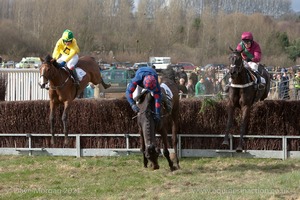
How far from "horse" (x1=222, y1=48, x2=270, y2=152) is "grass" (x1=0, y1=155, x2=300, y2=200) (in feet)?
3.10

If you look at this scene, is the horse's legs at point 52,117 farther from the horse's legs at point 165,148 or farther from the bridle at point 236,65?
the bridle at point 236,65

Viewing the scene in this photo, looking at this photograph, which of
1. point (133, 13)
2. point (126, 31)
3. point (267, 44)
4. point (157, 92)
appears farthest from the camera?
point (133, 13)

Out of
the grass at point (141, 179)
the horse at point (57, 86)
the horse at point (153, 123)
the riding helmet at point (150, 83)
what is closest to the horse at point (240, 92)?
the grass at point (141, 179)

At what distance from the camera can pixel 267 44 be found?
61.1m

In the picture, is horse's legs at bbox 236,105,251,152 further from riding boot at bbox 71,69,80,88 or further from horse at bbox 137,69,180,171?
riding boot at bbox 71,69,80,88

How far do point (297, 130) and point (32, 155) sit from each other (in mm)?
6753

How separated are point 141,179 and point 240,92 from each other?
143 inches

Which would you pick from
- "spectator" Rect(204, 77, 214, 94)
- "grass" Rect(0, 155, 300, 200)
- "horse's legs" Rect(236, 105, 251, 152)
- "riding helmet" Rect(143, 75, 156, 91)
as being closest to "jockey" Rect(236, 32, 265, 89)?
"horse's legs" Rect(236, 105, 251, 152)

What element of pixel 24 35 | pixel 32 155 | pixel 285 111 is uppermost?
pixel 24 35

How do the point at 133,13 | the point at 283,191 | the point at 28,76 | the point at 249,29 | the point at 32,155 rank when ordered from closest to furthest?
the point at 283,191 → the point at 32,155 → the point at 28,76 → the point at 249,29 → the point at 133,13

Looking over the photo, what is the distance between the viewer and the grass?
9688mm

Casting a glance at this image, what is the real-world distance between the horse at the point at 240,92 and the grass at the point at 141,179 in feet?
3.10

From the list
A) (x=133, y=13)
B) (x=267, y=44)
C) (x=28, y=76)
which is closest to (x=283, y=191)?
(x=28, y=76)

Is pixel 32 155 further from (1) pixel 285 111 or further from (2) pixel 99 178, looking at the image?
(1) pixel 285 111
